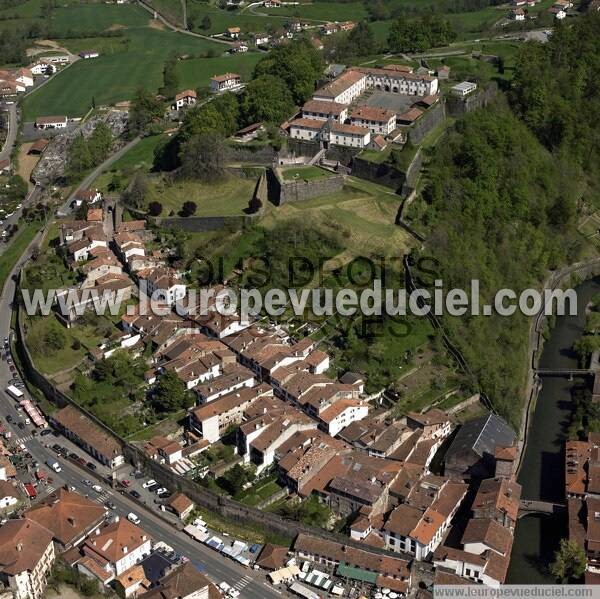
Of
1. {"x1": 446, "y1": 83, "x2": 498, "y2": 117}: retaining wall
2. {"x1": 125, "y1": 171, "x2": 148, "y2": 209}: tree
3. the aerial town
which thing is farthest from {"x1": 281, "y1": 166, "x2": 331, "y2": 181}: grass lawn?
{"x1": 446, "y1": 83, "x2": 498, "y2": 117}: retaining wall

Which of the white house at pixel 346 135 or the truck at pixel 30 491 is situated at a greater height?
the white house at pixel 346 135

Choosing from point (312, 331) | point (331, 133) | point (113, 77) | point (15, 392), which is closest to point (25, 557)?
point (15, 392)

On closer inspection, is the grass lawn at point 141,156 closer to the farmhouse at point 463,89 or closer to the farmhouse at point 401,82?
the farmhouse at point 401,82

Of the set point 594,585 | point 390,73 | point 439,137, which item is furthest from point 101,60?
point 594,585

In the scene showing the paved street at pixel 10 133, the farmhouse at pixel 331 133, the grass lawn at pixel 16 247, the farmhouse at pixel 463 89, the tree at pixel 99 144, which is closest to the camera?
the grass lawn at pixel 16 247

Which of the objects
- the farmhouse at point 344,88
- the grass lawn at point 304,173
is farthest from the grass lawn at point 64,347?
the farmhouse at point 344,88

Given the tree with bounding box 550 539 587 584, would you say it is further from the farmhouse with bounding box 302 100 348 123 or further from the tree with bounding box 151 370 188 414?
the farmhouse with bounding box 302 100 348 123

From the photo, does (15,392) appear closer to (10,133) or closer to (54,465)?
(54,465)
